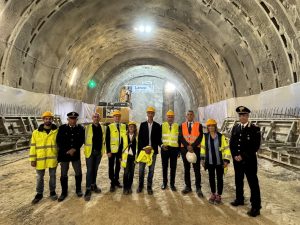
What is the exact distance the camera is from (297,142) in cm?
815

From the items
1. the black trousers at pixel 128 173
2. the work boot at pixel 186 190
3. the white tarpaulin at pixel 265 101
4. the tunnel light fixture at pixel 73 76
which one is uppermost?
the tunnel light fixture at pixel 73 76

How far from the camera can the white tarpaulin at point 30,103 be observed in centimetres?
1035

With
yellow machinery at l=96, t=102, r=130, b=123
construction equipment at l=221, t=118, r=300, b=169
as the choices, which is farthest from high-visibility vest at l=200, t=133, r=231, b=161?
yellow machinery at l=96, t=102, r=130, b=123

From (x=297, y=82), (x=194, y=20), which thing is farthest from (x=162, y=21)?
(x=297, y=82)

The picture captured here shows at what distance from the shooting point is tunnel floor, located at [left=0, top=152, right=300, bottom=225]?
3.81 metres

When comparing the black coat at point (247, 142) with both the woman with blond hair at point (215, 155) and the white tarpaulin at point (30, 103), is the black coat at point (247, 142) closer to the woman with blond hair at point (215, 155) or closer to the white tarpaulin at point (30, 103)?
the woman with blond hair at point (215, 155)

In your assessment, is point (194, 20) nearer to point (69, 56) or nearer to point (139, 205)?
point (69, 56)

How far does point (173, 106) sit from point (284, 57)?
25392 mm

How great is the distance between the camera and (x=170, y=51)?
63.2 ft

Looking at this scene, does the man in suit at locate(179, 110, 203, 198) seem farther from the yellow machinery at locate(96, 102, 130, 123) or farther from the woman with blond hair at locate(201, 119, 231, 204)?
the yellow machinery at locate(96, 102, 130, 123)

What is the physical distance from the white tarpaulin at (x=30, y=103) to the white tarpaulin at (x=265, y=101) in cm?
1038

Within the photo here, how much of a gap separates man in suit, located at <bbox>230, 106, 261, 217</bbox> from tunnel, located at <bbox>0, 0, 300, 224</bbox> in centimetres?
56

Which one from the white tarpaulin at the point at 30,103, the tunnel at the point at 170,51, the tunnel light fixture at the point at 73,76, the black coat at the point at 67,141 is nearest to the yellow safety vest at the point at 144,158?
the black coat at the point at 67,141

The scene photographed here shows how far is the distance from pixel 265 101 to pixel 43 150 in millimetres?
9278
